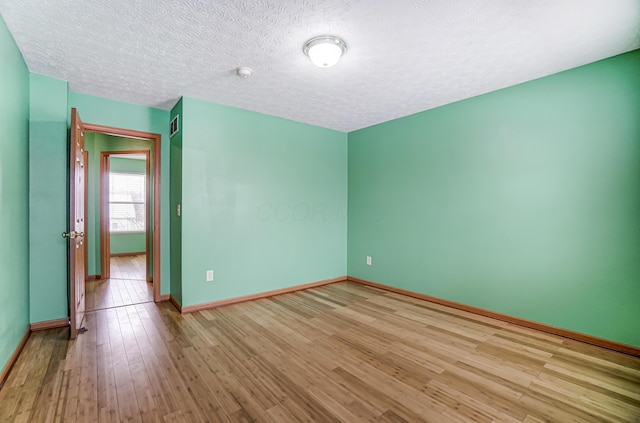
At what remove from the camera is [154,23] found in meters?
1.97

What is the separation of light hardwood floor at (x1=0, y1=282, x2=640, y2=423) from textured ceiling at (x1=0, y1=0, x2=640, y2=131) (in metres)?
2.44

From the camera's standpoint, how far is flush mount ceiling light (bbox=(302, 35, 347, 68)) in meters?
2.13

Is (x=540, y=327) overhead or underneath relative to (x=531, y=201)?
underneath

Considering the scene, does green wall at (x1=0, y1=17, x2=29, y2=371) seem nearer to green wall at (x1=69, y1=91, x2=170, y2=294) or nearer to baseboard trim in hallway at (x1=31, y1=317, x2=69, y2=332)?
baseboard trim in hallway at (x1=31, y1=317, x2=69, y2=332)

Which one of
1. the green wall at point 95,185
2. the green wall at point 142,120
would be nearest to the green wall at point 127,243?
the green wall at point 95,185

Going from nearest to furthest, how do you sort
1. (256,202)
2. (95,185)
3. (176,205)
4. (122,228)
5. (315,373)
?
(315,373)
(176,205)
(256,202)
(95,185)
(122,228)

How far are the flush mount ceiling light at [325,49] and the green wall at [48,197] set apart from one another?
2575 millimetres

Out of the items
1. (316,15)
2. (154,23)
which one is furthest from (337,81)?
(154,23)

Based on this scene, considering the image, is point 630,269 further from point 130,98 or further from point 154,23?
point 130,98

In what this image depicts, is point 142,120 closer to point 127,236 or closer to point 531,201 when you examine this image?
point 531,201

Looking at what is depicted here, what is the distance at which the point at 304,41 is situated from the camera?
2.17 m

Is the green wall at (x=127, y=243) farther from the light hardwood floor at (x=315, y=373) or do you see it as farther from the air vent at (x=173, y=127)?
the light hardwood floor at (x=315, y=373)

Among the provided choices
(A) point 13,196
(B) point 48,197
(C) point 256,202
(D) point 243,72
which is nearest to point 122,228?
(B) point 48,197

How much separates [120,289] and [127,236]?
341 cm
